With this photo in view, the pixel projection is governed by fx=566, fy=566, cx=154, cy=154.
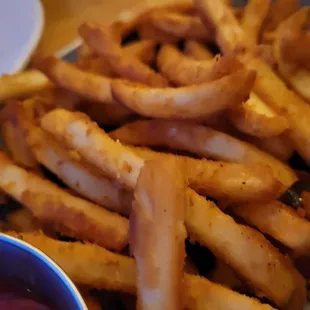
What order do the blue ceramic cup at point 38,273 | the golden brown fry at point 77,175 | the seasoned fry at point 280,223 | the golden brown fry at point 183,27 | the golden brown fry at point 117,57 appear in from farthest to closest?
1. the golden brown fry at point 183,27
2. the golden brown fry at point 117,57
3. the golden brown fry at point 77,175
4. the seasoned fry at point 280,223
5. the blue ceramic cup at point 38,273

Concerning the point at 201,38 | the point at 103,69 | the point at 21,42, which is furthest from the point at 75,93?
the point at 21,42

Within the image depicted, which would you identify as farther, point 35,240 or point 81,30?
point 81,30

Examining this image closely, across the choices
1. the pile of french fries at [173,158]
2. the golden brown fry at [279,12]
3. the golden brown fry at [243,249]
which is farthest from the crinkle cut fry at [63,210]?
the golden brown fry at [279,12]

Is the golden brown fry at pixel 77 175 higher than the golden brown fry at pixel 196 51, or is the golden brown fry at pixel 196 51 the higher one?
the golden brown fry at pixel 196 51

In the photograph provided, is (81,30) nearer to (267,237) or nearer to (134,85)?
(134,85)

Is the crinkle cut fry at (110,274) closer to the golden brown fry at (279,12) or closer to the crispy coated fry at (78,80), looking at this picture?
the crispy coated fry at (78,80)

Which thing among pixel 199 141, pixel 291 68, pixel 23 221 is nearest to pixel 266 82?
pixel 291 68

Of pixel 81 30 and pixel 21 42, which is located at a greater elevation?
pixel 81 30

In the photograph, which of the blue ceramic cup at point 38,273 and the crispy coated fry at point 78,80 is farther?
the crispy coated fry at point 78,80

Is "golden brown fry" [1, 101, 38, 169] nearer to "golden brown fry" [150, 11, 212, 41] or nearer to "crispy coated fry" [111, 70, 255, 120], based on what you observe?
"crispy coated fry" [111, 70, 255, 120]
